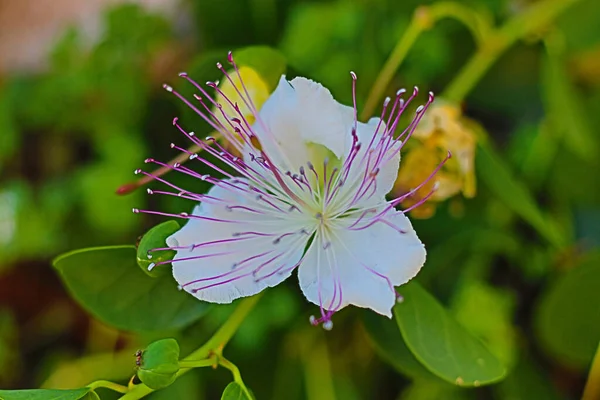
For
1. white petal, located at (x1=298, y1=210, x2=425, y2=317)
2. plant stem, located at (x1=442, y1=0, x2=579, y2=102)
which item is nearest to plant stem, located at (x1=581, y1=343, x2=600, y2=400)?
plant stem, located at (x1=442, y1=0, x2=579, y2=102)

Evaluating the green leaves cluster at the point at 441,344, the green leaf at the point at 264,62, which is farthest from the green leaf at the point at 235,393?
the green leaf at the point at 264,62

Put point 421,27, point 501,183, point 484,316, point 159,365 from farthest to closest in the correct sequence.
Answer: point 484,316, point 421,27, point 501,183, point 159,365

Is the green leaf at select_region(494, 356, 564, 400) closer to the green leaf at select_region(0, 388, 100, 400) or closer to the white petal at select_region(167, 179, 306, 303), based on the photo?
the white petal at select_region(167, 179, 306, 303)

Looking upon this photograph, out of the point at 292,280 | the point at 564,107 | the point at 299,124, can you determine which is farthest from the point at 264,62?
the point at 564,107

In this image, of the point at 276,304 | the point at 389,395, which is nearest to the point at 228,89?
the point at 276,304

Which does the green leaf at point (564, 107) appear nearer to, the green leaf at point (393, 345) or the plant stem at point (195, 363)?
the green leaf at point (393, 345)

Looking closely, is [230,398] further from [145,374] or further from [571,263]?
[571,263]

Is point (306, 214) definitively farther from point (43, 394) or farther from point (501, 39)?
point (501, 39)

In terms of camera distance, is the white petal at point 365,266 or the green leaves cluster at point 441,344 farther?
the green leaves cluster at point 441,344
